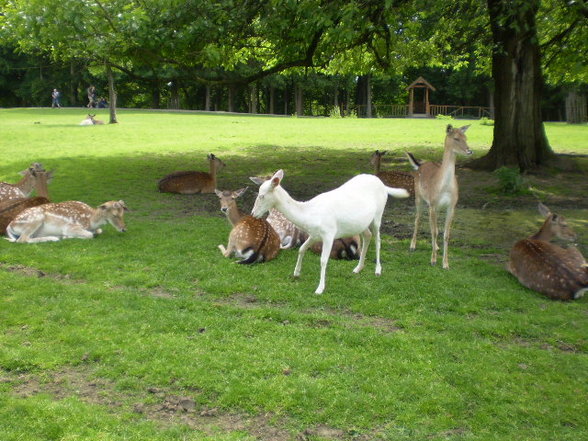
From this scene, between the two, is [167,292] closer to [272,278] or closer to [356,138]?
[272,278]

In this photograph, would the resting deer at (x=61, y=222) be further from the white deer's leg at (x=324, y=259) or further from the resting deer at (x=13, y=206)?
the white deer's leg at (x=324, y=259)

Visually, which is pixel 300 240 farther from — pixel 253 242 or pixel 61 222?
pixel 61 222

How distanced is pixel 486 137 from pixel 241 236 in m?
17.9

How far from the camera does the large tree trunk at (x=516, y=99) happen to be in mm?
12195

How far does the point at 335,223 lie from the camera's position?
6.09m

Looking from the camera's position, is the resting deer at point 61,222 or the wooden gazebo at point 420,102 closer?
the resting deer at point 61,222

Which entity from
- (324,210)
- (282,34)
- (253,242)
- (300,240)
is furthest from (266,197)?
(282,34)

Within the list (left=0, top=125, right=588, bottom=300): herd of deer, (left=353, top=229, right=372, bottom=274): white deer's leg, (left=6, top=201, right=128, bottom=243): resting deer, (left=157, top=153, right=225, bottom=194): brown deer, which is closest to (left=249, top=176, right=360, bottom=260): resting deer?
(left=0, top=125, right=588, bottom=300): herd of deer

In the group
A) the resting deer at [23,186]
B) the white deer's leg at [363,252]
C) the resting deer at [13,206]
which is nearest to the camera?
the white deer's leg at [363,252]

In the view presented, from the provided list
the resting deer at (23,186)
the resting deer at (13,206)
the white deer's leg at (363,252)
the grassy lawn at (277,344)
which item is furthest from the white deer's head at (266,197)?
the resting deer at (23,186)

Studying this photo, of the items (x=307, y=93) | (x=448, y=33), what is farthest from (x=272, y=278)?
(x=307, y=93)

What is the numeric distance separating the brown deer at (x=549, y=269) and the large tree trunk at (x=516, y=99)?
254 inches

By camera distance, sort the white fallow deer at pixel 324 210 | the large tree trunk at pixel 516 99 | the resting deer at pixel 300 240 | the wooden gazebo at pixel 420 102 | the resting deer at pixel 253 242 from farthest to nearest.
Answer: the wooden gazebo at pixel 420 102
the large tree trunk at pixel 516 99
the resting deer at pixel 300 240
the resting deer at pixel 253 242
the white fallow deer at pixel 324 210

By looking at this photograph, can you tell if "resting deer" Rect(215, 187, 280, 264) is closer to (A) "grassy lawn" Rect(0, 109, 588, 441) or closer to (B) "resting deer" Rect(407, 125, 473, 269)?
(A) "grassy lawn" Rect(0, 109, 588, 441)
